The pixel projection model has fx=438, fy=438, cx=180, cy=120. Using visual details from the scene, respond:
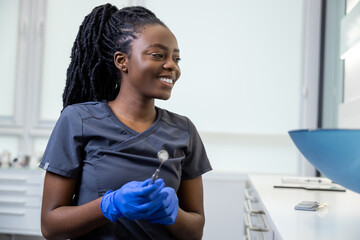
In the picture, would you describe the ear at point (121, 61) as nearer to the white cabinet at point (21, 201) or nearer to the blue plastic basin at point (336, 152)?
the blue plastic basin at point (336, 152)

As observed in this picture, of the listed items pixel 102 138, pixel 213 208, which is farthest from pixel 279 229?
pixel 213 208

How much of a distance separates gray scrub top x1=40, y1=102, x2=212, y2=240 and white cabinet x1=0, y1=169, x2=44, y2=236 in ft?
6.48

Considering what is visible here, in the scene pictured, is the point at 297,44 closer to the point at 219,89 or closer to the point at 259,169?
the point at 219,89

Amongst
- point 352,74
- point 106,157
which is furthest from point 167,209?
point 352,74

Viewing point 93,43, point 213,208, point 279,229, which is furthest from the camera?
point 213,208

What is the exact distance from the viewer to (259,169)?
3.18m

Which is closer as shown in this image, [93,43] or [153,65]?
[153,65]

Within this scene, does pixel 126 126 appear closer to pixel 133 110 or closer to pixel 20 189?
pixel 133 110

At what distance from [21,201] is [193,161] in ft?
6.79

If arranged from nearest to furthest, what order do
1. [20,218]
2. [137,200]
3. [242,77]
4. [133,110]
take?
[137,200], [133,110], [20,218], [242,77]

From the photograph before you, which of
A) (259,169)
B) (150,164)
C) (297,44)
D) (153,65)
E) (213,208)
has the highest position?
(297,44)

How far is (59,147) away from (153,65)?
0.99 ft

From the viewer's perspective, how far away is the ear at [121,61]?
1164 mm

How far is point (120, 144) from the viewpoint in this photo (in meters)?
1.06
